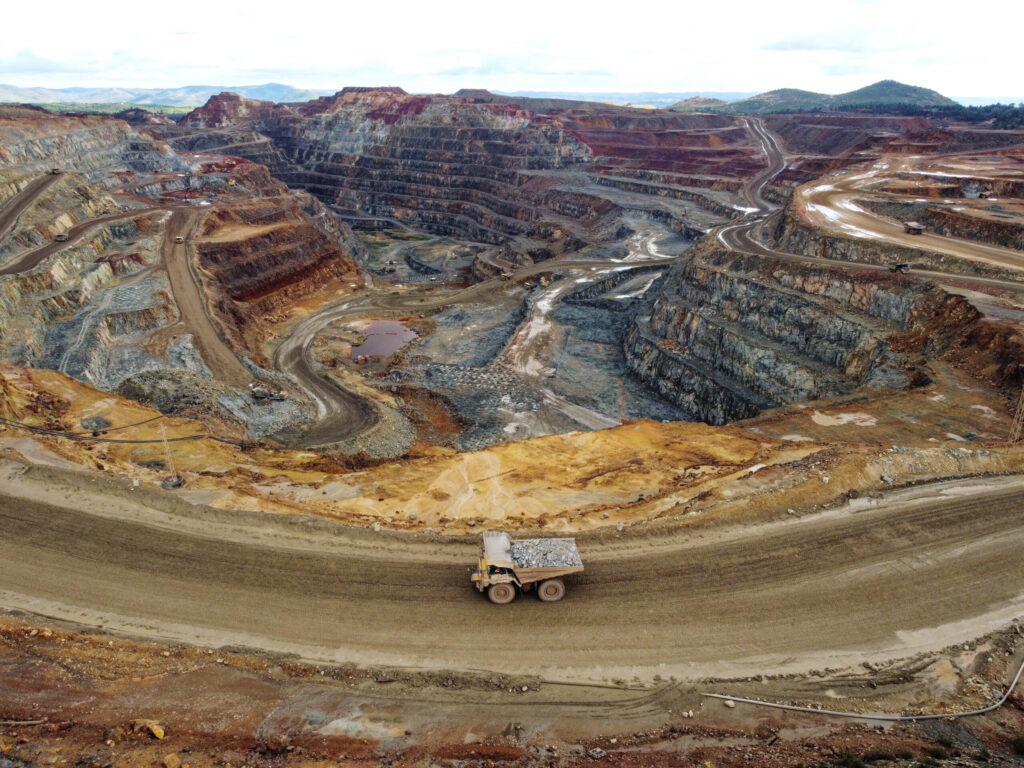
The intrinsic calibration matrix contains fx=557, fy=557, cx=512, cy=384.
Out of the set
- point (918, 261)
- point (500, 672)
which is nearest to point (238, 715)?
point (500, 672)

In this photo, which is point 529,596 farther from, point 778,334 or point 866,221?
point 866,221

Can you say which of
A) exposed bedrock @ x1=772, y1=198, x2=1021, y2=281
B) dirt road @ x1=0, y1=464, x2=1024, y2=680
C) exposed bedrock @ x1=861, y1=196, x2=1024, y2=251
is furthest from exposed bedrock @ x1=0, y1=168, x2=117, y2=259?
exposed bedrock @ x1=861, y1=196, x2=1024, y2=251

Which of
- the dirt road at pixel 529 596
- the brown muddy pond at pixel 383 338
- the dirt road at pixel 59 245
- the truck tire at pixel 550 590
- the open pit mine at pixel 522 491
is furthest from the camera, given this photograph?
the brown muddy pond at pixel 383 338

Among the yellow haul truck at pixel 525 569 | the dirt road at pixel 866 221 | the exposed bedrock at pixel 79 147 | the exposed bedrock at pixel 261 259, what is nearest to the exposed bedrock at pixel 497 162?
the dirt road at pixel 866 221

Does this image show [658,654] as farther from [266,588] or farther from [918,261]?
[918,261]

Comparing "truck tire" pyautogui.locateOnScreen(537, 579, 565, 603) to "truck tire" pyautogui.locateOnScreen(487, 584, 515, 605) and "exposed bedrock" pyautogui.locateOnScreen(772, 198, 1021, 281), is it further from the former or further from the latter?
"exposed bedrock" pyautogui.locateOnScreen(772, 198, 1021, 281)

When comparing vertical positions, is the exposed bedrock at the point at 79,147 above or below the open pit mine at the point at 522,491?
above

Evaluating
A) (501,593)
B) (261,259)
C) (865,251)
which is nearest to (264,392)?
(501,593)

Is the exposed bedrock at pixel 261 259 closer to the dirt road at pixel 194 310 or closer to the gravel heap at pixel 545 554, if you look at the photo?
the dirt road at pixel 194 310
